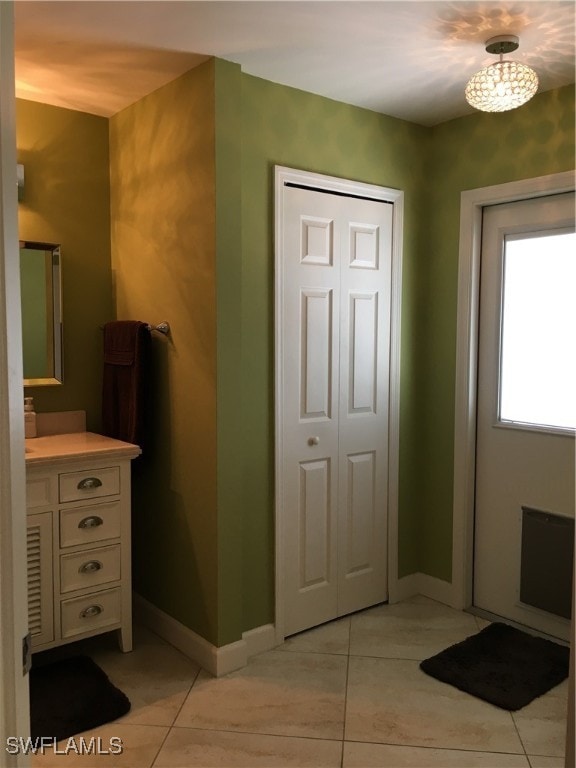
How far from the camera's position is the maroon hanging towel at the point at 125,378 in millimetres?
2881

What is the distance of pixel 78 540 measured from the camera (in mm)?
2660

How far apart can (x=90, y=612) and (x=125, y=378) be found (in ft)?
3.32

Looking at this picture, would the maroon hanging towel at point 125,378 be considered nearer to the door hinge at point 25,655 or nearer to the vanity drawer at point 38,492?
the vanity drawer at point 38,492

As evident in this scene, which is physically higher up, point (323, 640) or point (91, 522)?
point (91, 522)

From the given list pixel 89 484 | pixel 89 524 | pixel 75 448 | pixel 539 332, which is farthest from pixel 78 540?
pixel 539 332

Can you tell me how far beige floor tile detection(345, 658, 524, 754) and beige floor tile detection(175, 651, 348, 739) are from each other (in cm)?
7

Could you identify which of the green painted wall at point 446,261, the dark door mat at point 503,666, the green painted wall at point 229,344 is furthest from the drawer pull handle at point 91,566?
the green painted wall at point 446,261

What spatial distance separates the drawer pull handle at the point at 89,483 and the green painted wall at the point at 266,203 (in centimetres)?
61

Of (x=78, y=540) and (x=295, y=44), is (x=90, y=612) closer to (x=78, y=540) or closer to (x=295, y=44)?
(x=78, y=540)

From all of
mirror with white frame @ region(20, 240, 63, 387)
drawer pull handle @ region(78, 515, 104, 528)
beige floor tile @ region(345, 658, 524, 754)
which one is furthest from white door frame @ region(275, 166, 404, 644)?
mirror with white frame @ region(20, 240, 63, 387)

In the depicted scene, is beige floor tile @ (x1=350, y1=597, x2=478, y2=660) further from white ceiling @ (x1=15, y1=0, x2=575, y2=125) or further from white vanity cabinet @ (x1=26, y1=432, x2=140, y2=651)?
white ceiling @ (x1=15, y1=0, x2=575, y2=125)

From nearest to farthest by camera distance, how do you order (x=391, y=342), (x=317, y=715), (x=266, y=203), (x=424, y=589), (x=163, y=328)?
(x=317, y=715) → (x=266, y=203) → (x=163, y=328) → (x=391, y=342) → (x=424, y=589)

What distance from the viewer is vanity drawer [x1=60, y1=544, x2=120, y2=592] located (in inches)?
104

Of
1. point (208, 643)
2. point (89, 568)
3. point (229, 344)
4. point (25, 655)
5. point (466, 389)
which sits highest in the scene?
point (229, 344)
